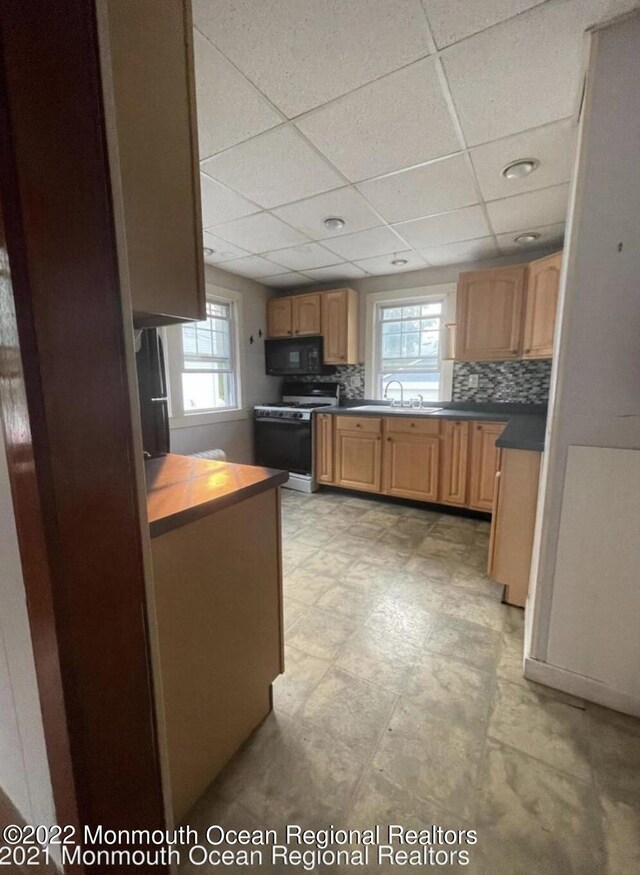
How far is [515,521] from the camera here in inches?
76.8

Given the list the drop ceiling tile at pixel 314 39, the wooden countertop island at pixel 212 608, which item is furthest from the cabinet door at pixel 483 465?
the drop ceiling tile at pixel 314 39

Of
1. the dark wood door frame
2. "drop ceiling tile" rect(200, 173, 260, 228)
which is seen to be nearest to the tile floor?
the dark wood door frame

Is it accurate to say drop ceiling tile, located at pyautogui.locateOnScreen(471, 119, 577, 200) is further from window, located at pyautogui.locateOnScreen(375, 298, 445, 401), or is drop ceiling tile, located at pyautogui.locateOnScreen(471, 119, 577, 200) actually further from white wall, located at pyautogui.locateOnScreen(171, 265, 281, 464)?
white wall, located at pyautogui.locateOnScreen(171, 265, 281, 464)

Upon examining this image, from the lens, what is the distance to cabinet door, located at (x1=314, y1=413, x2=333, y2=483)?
3.78 metres

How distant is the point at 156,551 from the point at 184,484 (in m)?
0.30

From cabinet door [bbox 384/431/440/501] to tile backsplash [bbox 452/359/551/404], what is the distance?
0.74 metres

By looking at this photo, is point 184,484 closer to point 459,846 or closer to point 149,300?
point 149,300

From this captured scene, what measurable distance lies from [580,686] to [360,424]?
8.28 feet

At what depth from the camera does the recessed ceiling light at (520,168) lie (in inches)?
72.4

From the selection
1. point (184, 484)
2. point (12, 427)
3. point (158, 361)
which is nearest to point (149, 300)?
point (12, 427)

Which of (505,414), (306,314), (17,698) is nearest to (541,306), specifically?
(505,414)

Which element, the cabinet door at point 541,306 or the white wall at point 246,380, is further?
the white wall at point 246,380

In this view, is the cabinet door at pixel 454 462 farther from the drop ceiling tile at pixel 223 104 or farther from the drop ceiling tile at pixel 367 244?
the drop ceiling tile at pixel 223 104

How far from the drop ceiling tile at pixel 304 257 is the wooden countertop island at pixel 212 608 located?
2460 mm
